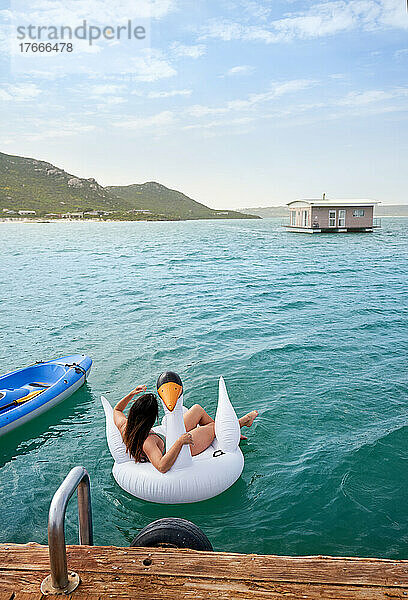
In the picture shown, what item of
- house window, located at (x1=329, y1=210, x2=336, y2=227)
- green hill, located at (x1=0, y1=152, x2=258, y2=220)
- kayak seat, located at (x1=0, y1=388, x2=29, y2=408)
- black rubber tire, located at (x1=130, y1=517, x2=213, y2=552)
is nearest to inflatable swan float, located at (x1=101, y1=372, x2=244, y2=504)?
black rubber tire, located at (x1=130, y1=517, x2=213, y2=552)

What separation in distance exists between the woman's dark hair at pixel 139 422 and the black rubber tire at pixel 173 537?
177 centimetres

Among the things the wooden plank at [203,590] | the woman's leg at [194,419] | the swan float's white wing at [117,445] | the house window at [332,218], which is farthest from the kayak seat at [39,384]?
the house window at [332,218]

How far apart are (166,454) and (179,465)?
0.23 meters

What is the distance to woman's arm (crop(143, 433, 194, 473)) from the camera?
526 centimetres

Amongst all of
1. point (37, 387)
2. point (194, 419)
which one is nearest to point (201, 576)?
point (194, 419)

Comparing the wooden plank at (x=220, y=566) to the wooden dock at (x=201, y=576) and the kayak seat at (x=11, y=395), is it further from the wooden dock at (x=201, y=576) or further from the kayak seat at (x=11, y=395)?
the kayak seat at (x=11, y=395)

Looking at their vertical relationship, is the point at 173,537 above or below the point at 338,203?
below

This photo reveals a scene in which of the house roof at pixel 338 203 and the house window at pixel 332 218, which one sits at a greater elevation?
the house roof at pixel 338 203

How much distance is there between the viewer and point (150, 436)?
5582 mm

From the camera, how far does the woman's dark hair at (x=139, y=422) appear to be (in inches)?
211

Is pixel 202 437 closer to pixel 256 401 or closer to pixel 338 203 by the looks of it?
pixel 256 401

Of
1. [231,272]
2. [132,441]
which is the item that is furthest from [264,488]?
[231,272]

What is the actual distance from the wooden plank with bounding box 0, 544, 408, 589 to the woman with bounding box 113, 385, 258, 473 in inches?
90.2

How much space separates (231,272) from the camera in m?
31.2
